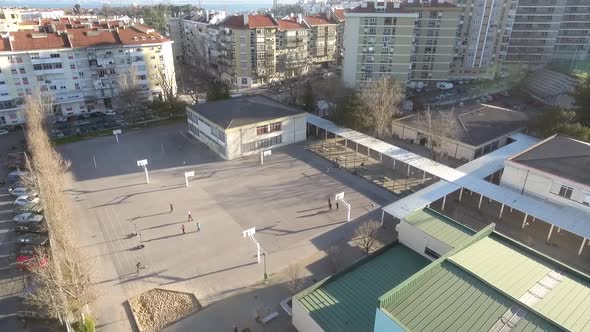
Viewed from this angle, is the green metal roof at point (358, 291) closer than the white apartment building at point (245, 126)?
Yes

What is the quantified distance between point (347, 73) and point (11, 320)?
183 feet

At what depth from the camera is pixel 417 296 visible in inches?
601

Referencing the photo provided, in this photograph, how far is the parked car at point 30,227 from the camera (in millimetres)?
27781

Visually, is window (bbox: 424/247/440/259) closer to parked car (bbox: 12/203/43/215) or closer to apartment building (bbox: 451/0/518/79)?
parked car (bbox: 12/203/43/215)

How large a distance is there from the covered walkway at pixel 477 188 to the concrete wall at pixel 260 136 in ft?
8.51

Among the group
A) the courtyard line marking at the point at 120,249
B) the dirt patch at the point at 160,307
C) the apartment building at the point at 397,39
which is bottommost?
the dirt patch at the point at 160,307

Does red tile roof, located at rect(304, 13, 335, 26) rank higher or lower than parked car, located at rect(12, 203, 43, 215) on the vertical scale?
higher

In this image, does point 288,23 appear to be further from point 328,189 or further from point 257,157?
point 328,189

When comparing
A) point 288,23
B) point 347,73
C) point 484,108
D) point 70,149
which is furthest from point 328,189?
point 288,23

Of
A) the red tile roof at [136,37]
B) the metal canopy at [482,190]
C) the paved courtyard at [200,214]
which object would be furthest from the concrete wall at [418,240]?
the red tile roof at [136,37]

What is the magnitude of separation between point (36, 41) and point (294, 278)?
49.6m

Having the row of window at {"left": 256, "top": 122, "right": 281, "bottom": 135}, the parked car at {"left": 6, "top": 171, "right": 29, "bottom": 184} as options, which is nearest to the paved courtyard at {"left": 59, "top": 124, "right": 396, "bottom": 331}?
the row of window at {"left": 256, "top": 122, "right": 281, "bottom": 135}

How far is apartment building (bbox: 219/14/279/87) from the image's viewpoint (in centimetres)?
6806

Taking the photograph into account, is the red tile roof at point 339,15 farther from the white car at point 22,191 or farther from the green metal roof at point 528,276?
the green metal roof at point 528,276
